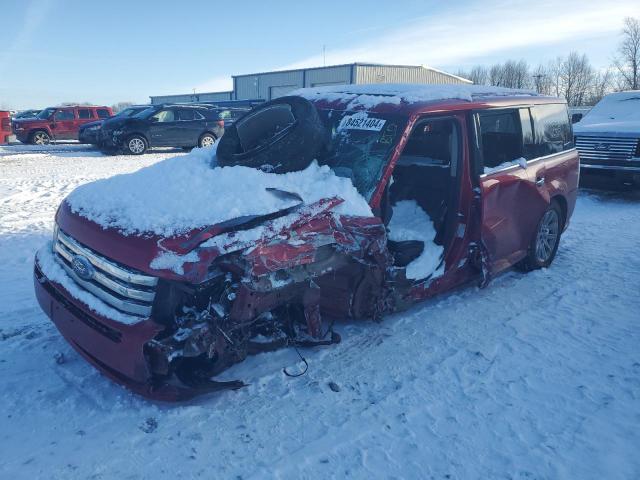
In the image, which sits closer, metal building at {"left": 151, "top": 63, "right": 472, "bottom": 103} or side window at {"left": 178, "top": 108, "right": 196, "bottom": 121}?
side window at {"left": 178, "top": 108, "right": 196, "bottom": 121}

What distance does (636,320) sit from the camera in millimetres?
4156

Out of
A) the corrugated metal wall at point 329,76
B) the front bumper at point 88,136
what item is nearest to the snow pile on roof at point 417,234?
the front bumper at point 88,136

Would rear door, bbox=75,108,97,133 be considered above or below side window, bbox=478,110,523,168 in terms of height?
below

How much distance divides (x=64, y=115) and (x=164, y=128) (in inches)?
284

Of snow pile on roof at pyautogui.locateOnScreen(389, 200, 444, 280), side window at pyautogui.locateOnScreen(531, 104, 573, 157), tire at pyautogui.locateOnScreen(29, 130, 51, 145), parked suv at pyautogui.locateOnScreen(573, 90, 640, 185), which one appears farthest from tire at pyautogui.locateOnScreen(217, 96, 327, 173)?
tire at pyautogui.locateOnScreen(29, 130, 51, 145)

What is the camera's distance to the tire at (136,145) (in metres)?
15.5

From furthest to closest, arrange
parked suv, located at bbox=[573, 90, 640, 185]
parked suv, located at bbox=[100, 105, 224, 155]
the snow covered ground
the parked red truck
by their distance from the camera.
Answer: the parked red truck → parked suv, located at bbox=[100, 105, 224, 155] → parked suv, located at bbox=[573, 90, 640, 185] → the snow covered ground

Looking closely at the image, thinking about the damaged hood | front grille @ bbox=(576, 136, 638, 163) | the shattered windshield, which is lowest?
front grille @ bbox=(576, 136, 638, 163)

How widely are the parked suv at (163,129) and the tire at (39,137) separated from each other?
6194 millimetres

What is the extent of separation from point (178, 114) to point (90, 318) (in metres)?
14.8

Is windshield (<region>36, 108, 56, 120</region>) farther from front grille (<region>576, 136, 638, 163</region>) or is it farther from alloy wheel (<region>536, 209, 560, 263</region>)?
alloy wheel (<region>536, 209, 560, 263</region>)

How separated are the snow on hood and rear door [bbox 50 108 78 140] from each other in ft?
64.0

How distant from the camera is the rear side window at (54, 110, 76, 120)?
20312 millimetres

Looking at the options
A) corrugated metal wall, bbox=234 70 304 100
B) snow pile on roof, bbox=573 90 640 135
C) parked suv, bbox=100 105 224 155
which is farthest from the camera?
corrugated metal wall, bbox=234 70 304 100
